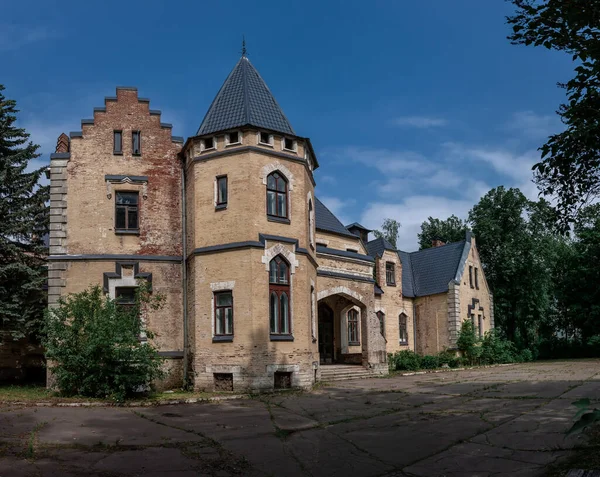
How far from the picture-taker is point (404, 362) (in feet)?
96.9

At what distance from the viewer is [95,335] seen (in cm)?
1574

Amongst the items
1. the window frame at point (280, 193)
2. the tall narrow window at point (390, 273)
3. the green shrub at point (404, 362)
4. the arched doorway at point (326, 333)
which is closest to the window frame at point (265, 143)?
the window frame at point (280, 193)

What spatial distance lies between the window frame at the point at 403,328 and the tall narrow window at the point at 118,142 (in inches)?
801

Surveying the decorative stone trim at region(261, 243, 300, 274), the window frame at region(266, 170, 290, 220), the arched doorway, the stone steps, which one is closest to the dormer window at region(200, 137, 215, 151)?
the window frame at region(266, 170, 290, 220)

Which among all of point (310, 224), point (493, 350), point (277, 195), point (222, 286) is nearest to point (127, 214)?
point (222, 286)

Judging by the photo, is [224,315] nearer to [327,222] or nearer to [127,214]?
[127,214]

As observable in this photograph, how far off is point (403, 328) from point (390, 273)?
3.54 metres

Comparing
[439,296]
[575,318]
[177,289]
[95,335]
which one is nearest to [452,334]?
[439,296]

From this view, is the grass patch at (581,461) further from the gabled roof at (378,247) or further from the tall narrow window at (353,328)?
the gabled roof at (378,247)

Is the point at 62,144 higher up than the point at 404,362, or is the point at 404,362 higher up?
the point at 62,144

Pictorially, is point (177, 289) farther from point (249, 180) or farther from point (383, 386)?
point (383, 386)

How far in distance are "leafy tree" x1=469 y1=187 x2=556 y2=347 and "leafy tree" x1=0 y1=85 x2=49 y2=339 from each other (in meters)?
31.6

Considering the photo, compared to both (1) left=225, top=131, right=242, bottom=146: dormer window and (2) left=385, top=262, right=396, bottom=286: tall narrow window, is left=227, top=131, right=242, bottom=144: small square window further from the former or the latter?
(2) left=385, top=262, right=396, bottom=286: tall narrow window

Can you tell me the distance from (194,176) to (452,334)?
2035cm
